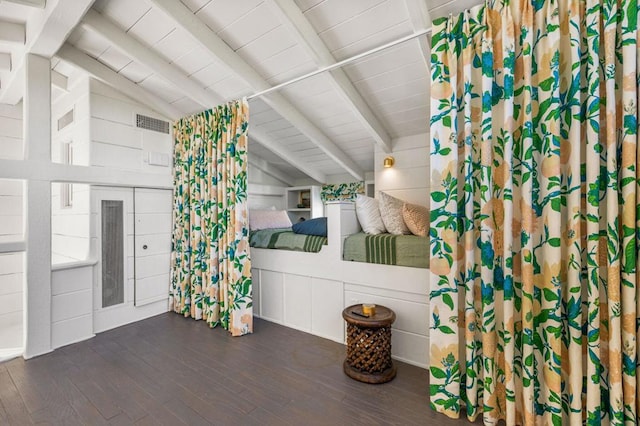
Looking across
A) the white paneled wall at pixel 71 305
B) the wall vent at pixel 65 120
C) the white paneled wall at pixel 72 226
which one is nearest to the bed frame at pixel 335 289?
the white paneled wall at pixel 71 305

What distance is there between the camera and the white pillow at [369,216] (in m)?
2.40

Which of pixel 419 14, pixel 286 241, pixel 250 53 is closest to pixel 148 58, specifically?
pixel 250 53

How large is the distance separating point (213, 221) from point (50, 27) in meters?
1.78

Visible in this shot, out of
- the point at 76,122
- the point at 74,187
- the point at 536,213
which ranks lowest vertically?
the point at 536,213

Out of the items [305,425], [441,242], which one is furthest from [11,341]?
[441,242]

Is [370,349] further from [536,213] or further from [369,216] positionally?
[536,213]

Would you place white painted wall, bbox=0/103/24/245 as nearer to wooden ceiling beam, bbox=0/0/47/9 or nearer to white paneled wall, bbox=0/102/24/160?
white paneled wall, bbox=0/102/24/160

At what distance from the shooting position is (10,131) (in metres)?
2.99

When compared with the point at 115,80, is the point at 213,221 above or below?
below

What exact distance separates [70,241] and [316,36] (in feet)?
10.1

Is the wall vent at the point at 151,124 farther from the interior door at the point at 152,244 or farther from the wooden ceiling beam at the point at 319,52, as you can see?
the wooden ceiling beam at the point at 319,52

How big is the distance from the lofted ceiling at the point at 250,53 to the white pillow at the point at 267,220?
3.46 ft

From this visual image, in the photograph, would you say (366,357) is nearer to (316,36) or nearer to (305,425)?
(305,425)

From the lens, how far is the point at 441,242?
62.4 inches
